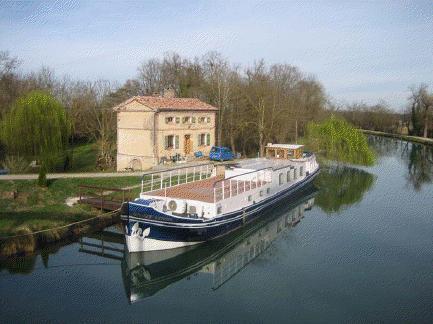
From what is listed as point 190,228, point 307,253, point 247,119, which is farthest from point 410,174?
point 190,228

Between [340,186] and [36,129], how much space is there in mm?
23409

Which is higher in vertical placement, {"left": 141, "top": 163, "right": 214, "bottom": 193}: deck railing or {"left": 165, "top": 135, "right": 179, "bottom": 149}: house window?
{"left": 165, "top": 135, "right": 179, "bottom": 149}: house window

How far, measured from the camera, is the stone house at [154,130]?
34344mm

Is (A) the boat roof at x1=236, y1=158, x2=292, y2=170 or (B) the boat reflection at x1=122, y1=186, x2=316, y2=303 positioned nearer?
(B) the boat reflection at x1=122, y1=186, x2=316, y2=303

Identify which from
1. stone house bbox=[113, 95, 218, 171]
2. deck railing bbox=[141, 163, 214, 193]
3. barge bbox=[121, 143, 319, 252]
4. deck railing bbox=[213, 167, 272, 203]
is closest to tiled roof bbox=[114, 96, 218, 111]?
stone house bbox=[113, 95, 218, 171]

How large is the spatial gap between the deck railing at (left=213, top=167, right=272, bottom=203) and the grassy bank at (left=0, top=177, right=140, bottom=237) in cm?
543

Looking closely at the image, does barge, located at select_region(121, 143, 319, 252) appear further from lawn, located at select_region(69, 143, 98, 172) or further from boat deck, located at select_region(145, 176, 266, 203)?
lawn, located at select_region(69, 143, 98, 172)

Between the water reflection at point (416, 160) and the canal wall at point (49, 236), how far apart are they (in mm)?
24010

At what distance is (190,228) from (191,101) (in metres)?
22.0

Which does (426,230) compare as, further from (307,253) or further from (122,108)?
(122,108)

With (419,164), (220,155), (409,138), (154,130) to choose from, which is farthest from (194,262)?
(409,138)

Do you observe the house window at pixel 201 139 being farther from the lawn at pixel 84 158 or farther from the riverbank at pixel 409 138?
the riverbank at pixel 409 138

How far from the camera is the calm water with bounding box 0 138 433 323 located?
546 inches

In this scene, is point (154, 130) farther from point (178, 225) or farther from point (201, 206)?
point (178, 225)
